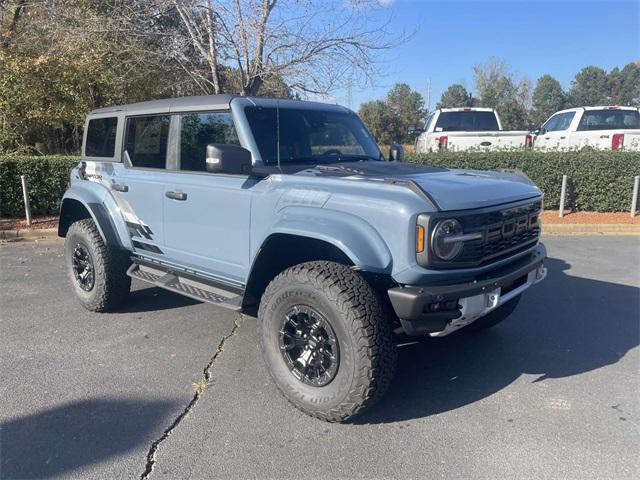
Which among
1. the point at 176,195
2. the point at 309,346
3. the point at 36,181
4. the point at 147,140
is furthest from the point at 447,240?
the point at 36,181

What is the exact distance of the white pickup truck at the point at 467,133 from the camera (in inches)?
455

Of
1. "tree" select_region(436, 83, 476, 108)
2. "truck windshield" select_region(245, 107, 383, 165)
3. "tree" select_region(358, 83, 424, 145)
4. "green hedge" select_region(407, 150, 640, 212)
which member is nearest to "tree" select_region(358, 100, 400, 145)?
"tree" select_region(358, 83, 424, 145)

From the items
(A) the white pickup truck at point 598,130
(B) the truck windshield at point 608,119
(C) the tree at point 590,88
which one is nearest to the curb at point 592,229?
(A) the white pickup truck at point 598,130

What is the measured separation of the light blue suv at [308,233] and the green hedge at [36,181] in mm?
5573

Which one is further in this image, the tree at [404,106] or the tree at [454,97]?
the tree at [454,97]

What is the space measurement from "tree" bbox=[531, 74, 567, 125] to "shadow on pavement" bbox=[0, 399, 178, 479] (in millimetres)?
50153

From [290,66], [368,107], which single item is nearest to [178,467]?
[290,66]

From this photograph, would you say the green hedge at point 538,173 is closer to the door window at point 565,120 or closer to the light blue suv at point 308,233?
the door window at point 565,120

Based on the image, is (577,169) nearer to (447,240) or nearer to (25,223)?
(447,240)

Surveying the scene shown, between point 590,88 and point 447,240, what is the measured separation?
64.0m

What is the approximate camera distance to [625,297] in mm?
5418

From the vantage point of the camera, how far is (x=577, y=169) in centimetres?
1009

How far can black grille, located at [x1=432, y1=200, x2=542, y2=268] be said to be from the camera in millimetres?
2938

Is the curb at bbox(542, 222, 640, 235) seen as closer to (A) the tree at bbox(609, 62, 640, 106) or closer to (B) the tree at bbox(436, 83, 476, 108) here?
(B) the tree at bbox(436, 83, 476, 108)
